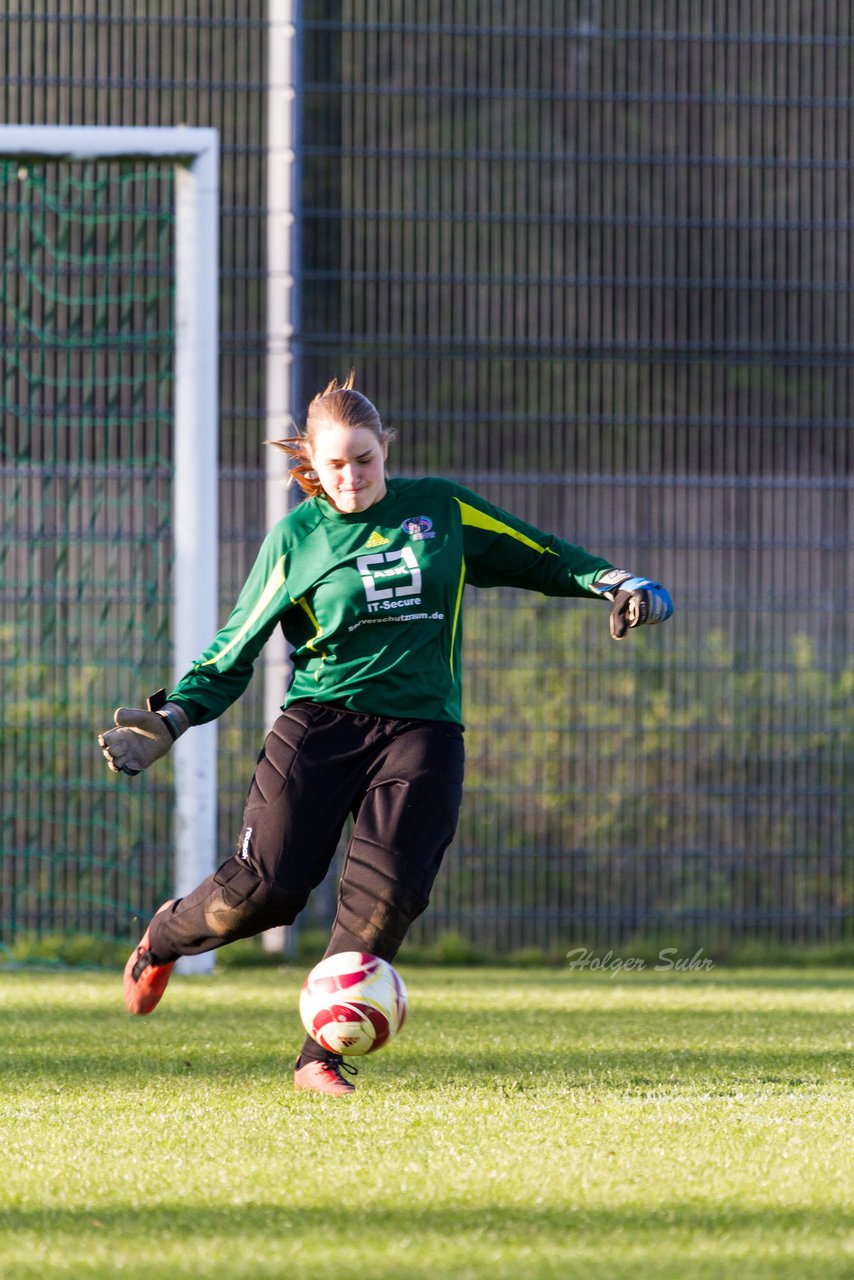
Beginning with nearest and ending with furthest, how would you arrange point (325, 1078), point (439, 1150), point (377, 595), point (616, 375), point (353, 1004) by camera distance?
point (439, 1150) → point (353, 1004) → point (325, 1078) → point (377, 595) → point (616, 375)

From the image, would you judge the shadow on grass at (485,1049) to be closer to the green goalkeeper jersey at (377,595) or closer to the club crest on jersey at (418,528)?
the green goalkeeper jersey at (377,595)

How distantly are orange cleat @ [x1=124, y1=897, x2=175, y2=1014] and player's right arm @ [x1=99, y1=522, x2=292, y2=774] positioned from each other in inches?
24.3

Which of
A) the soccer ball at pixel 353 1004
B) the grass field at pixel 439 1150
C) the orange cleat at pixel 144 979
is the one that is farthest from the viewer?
the orange cleat at pixel 144 979

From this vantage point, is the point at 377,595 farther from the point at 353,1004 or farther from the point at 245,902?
the point at 353,1004

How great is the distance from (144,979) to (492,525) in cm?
155

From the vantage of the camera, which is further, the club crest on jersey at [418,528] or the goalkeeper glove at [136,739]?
the club crest on jersey at [418,528]

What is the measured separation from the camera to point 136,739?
423 centimetres

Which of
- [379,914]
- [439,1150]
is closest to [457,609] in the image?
[379,914]

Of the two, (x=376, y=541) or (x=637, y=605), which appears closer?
(x=637, y=605)

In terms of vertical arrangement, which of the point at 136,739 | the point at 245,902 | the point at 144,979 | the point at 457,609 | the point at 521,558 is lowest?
the point at 144,979

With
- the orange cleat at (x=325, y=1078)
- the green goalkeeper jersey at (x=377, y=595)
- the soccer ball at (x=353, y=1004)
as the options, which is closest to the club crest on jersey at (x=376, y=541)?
the green goalkeeper jersey at (x=377, y=595)

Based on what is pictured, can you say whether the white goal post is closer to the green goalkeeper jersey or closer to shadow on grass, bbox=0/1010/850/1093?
shadow on grass, bbox=0/1010/850/1093

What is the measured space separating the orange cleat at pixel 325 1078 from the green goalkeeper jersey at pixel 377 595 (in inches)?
33.8

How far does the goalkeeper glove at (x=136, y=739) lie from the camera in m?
4.19
